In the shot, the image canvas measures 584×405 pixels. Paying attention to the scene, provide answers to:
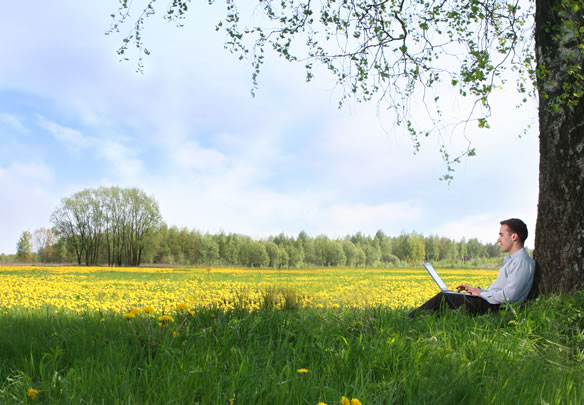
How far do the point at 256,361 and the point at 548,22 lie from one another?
6.63m

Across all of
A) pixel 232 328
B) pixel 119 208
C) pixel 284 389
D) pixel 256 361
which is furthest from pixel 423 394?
pixel 119 208

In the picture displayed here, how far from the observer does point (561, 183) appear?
6.31m

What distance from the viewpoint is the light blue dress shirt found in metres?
5.56

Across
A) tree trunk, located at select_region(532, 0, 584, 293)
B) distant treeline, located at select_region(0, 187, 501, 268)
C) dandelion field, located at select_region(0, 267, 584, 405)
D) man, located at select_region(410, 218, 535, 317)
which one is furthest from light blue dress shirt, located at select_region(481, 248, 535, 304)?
distant treeline, located at select_region(0, 187, 501, 268)

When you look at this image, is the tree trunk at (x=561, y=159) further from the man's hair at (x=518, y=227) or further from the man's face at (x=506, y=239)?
the man's face at (x=506, y=239)

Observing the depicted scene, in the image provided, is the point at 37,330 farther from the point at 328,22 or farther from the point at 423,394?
the point at 328,22

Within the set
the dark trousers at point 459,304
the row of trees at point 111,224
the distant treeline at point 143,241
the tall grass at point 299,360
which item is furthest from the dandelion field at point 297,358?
the row of trees at point 111,224

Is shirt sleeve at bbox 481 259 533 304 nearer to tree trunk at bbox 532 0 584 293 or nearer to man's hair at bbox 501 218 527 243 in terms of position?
man's hair at bbox 501 218 527 243

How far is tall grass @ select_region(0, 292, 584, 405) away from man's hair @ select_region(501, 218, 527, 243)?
104 cm

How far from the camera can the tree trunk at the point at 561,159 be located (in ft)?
20.2

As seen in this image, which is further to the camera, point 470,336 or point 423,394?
point 470,336

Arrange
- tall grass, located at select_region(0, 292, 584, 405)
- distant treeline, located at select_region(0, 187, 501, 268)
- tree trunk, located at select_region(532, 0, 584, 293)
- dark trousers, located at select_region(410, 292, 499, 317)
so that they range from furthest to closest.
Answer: distant treeline, located at select_region(0, 187, 501, 268)
tree trunk, located at select_region(532, 0, 584, 293)
dark trousers, located at select_region(410, 292, 499, 317)
tall grass, located at select_region(0, 292, 584, 405)

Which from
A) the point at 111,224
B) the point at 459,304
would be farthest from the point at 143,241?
the point at 459,304

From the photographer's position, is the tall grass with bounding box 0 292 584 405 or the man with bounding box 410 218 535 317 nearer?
the tall grass with bounding box 0 292 584 405
